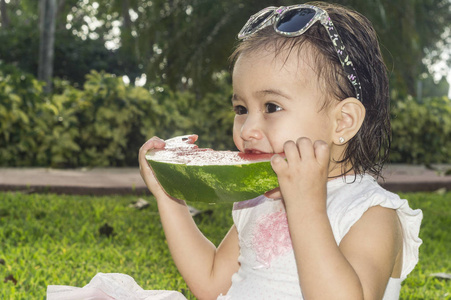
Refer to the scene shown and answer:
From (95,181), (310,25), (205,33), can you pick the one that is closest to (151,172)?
(310,25)

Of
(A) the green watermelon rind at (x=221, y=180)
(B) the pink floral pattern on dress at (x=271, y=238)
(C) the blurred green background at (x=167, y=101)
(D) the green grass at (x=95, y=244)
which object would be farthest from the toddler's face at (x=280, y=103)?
(C) the blurred green background at (x=167, y=101)

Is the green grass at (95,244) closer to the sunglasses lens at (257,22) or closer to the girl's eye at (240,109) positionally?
the girl's eye at (240,109)

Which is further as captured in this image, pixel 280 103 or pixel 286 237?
pixel 286 237

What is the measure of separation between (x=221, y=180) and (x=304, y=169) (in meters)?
0.27

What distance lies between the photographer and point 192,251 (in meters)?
2.07

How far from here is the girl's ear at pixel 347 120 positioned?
1752 millimetres

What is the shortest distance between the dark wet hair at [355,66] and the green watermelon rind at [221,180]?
1.10ft

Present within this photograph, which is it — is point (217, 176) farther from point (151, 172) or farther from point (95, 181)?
point (95, 181)

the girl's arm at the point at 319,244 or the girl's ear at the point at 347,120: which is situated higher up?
the girl's ear at the point at 347,120

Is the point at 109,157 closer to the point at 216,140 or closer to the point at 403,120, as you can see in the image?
the point at 216,140

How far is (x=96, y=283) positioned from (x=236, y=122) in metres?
0.72

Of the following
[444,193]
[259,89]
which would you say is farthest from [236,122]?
[444,193]

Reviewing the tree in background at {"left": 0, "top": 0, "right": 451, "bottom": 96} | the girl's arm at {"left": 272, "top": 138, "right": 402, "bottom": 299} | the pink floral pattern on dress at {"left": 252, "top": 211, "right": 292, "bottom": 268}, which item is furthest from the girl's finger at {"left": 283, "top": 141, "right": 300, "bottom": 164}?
the tree in background at {"left": 0, "top": 0, "right": 451, "bottom": 96}

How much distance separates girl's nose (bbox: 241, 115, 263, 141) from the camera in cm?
169
